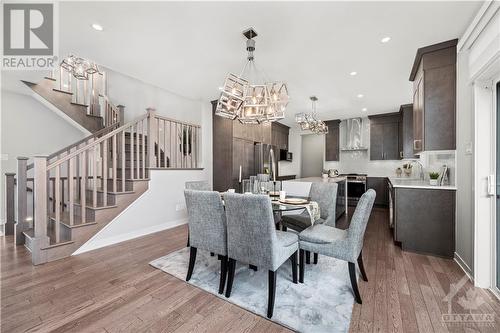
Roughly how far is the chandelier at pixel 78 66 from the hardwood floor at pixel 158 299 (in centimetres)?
254

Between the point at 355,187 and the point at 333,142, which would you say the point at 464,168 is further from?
the point at 333,142

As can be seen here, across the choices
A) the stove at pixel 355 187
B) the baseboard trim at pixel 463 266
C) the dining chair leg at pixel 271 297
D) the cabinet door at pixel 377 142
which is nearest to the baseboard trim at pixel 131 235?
the dining chair leg at pixel 271 297

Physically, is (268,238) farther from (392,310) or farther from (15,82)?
(15,82)

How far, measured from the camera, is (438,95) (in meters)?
2.77

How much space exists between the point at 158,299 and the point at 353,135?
6786 millimetres

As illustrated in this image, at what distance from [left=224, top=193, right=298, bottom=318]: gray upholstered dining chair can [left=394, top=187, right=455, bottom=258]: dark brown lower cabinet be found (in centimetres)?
205

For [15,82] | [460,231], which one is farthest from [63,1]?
[460,231]

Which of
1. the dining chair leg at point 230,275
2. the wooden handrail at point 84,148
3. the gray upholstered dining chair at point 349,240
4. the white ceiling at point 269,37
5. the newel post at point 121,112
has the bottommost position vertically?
the dining chair leg at point 230,275

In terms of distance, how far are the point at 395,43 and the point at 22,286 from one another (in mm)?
4915

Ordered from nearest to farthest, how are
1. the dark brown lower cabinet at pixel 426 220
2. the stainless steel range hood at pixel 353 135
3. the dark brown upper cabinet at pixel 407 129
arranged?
the dark brown lower cabinet at pixel 426 220, the dark brown upper cabinet at pixel 407 129, the stainless steel range hood at pixel 353 135

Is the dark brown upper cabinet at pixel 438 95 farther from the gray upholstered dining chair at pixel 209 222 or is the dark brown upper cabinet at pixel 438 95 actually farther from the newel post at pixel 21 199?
the newel post at pixel 21 199

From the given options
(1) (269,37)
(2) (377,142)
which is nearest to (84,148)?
(1) (269,37)

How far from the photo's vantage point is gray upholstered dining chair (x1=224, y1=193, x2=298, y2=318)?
1.64 meters

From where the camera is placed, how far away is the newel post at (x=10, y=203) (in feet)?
11.2
